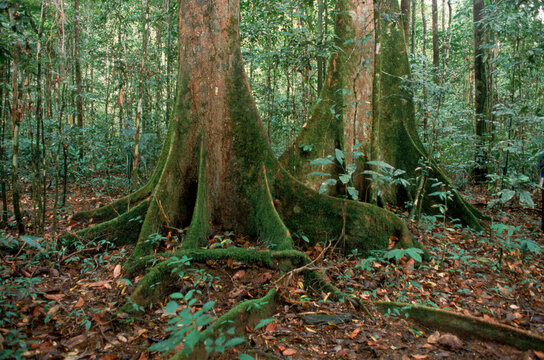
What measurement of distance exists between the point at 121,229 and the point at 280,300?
232 cm

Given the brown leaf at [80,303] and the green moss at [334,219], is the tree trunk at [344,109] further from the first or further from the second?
the brown leaf at [80,303]

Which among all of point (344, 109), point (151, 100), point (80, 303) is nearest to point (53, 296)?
point (80, 303)

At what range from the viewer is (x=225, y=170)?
167 inches

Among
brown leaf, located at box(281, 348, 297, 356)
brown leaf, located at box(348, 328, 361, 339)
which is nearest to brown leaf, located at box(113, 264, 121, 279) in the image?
brown leaf, located at box(281, 348, 297, 356)

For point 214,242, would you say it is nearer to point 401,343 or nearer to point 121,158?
point 401,343

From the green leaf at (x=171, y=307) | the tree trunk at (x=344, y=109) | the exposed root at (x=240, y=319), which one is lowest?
the exposed root at (x=240, y=319)

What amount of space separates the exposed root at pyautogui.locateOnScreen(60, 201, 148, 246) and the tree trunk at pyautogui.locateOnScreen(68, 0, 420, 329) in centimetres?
1

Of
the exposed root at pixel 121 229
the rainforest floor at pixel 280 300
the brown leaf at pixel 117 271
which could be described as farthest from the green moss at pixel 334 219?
the brown leaf at pixel 117 271

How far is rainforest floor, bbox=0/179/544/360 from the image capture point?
250 cm

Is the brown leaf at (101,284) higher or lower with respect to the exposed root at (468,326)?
higher

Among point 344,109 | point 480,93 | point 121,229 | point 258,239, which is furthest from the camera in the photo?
point 480,93

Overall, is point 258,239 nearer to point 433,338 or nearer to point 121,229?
point 121,229

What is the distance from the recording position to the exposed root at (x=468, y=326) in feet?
8.82

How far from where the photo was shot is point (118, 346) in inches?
97.0
